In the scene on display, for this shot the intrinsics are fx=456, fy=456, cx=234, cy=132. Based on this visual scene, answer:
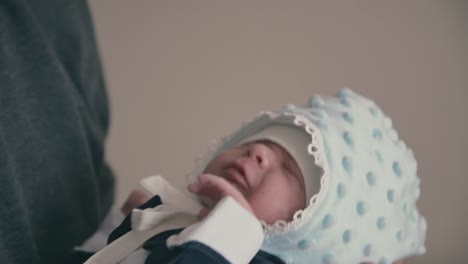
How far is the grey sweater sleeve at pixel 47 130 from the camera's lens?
21.6 inches

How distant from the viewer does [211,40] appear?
3.69 ft

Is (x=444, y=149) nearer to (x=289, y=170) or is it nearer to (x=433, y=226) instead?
(x=433, y=226)

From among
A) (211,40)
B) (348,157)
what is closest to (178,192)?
(348,157)

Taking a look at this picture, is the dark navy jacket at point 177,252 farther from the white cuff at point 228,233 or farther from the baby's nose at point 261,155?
the baby's nose at point 261,155

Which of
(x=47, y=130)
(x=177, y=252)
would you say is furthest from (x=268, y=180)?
(x=47, y=130)

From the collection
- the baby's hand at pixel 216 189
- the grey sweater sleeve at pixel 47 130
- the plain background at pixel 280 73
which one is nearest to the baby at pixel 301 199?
the baby's hand at pixel 216 189

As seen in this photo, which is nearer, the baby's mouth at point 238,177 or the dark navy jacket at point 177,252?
the dark navy jacket at point 177,252

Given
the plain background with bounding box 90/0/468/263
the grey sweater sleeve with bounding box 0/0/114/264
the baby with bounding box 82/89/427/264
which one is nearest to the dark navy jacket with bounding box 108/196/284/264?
the baby with bounding box 82/89/427/264

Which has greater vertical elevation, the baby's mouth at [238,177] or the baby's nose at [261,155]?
the baby's nose at [261,155]

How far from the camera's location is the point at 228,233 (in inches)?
19.6

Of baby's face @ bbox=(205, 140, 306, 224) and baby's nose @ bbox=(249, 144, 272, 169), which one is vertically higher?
baby's nose @ bbox=(249, 144, 272, 169)

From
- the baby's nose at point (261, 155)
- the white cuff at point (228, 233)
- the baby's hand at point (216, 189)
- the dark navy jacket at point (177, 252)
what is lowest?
the dark navy jacket at point (177, 252)

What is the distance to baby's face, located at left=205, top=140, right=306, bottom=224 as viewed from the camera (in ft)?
1.89

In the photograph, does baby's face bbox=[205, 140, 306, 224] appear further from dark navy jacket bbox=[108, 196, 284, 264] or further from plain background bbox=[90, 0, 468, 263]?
plain background bbox=[90, 0, 468, 263]
